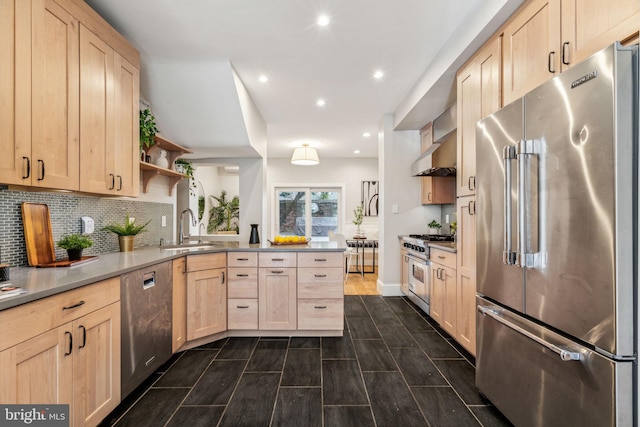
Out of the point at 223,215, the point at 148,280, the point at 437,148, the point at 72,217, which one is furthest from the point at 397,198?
the point at 223,215

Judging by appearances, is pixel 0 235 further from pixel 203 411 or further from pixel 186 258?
pixel 203 411

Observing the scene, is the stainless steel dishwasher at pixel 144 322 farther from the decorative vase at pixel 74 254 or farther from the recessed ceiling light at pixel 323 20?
the recessed ceiling light at pixel 323 20

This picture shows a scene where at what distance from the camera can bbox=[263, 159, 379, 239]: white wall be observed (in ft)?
23.7

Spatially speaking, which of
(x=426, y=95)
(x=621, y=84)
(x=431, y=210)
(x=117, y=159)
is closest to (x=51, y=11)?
(x=117, y=159)

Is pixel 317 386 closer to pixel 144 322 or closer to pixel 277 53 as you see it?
pixel 144 322

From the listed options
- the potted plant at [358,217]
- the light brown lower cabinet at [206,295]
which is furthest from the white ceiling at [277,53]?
the potted plant at [358,217]

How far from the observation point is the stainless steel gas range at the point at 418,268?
333 cm

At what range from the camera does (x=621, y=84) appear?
1.03 metres

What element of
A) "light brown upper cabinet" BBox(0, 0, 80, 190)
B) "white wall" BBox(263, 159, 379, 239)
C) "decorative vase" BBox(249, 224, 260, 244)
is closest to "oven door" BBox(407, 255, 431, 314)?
"decorative vase" BBox(249, 224, 260, 244)

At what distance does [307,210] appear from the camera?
733cm

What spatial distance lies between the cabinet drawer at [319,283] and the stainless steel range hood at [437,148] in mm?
1723

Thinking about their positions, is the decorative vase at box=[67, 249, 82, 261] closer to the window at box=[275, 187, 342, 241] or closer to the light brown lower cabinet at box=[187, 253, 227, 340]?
the light brown lower cabinet at box=[187, 253, 227, 340]

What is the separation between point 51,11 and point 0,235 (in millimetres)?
1241

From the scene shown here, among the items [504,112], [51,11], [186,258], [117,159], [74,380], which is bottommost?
[74,380]
